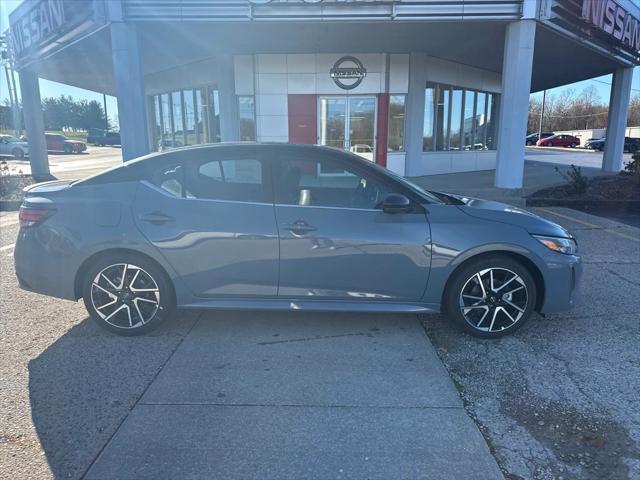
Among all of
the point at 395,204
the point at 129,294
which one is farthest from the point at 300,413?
the point at 129,294

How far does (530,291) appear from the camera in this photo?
3.77 m

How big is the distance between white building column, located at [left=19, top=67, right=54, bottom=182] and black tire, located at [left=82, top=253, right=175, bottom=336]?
14895 millimetres

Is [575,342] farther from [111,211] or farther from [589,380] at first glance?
[111,211]

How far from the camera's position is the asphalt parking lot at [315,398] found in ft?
7.91

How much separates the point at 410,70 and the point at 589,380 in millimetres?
13916

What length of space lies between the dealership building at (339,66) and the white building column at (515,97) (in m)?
0.03

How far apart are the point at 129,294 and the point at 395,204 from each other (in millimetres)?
2301

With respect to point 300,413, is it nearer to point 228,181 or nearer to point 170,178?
point 228,181

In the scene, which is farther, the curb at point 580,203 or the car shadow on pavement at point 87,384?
the curb at point 580,203

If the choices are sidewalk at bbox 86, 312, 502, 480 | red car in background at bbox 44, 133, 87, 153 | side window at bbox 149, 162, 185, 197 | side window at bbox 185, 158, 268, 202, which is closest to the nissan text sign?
side window at bbox 185, 158, 268, 202

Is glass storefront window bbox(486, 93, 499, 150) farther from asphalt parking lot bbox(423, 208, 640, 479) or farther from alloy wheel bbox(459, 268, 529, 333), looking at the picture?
alloy wheel bbox(459, 268, 529, 333)

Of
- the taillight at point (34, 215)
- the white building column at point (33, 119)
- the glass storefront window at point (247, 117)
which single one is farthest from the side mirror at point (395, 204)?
the white building column at point (33, 119)

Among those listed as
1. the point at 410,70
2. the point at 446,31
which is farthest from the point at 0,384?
the point at 410,70

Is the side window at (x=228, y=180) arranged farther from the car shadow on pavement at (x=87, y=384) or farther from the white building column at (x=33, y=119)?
the white building column at (x=33, y=119)
